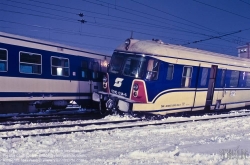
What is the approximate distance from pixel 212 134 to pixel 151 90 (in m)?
2.80

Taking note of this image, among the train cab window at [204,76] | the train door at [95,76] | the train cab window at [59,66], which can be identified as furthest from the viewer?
the train door at [95,76]

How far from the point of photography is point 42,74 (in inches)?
416

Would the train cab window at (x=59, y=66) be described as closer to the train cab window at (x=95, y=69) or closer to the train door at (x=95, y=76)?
the train door at (x=95, y=76)

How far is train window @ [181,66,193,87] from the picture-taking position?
10574 mm

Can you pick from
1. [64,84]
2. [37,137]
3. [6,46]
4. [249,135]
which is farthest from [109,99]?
[249,135]

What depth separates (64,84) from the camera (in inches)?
458

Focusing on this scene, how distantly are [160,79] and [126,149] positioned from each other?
181 inches

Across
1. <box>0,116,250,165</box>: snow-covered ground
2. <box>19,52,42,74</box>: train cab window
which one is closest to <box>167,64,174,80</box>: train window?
<box>0,116,250,165</box>: snow-covered ground

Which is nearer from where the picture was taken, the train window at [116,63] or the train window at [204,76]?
the train window at [116,63]

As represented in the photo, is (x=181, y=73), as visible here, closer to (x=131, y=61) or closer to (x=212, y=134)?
(x=131, y=61)

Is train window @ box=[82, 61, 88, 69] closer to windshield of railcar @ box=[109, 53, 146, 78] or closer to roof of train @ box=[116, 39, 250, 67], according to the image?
windshield of railcar @ box=[109, 53, 146, 78]

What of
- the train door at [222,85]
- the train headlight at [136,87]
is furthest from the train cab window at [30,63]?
the train door at [222,85]

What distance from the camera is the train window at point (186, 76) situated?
1057cm

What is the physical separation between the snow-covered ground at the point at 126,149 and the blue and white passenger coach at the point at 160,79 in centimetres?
208
